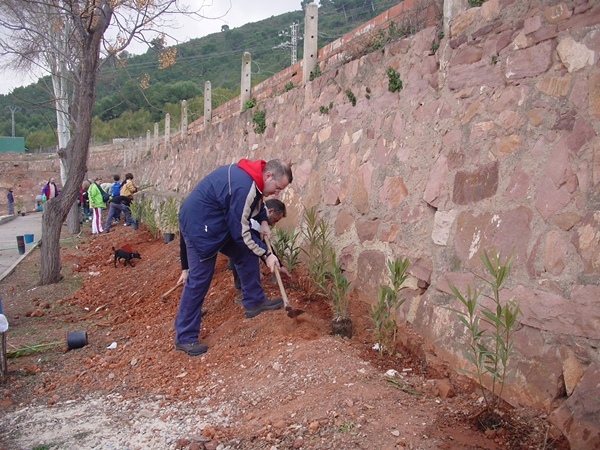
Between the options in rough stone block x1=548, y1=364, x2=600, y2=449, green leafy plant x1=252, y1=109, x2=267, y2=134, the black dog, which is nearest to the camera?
rough stone block x1=548, y1=364, x2=600, y2=449

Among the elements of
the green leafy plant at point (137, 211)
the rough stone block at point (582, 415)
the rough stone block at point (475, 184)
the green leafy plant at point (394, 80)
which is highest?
the green leafy plant at point (394, 80)

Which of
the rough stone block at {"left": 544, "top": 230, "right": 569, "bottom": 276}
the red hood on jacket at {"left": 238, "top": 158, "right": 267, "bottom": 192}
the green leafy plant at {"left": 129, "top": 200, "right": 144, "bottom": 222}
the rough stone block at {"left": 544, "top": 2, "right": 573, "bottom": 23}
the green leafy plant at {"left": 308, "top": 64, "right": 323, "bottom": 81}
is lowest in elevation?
the green leafy plant at {"left": 129, "top": 200, "right": 144, "bottom": 222}

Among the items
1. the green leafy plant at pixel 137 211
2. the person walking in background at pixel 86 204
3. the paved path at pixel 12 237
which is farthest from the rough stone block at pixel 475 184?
the person walking in background at pixel 86 204

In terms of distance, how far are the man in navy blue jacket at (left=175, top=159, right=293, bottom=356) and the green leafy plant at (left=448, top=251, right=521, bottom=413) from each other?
5.19 ft

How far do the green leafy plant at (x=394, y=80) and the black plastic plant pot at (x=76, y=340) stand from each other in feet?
11.3

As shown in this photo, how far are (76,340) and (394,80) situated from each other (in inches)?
140

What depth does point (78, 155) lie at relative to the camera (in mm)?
7078

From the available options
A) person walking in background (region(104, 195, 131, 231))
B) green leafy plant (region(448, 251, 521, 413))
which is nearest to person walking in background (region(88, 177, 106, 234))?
person walking in background (region(104, 195, 131, 231))

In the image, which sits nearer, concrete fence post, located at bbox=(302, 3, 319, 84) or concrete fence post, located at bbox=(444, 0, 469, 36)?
concrete fence post, located at bbox=(444, 0, 469, 36)

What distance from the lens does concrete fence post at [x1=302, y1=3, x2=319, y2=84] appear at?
6094 mm

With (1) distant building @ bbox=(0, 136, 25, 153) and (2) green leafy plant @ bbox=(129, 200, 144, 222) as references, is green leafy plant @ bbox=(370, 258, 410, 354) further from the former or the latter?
(1) distant building @ bbox=(0, 136, 25, 153)

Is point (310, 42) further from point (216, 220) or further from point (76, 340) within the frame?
point (76, 340)

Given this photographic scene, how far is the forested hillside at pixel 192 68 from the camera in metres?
14.2

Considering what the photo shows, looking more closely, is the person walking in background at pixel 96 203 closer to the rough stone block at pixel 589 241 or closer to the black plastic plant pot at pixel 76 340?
the black plastic plant pot at pixel 76 340
